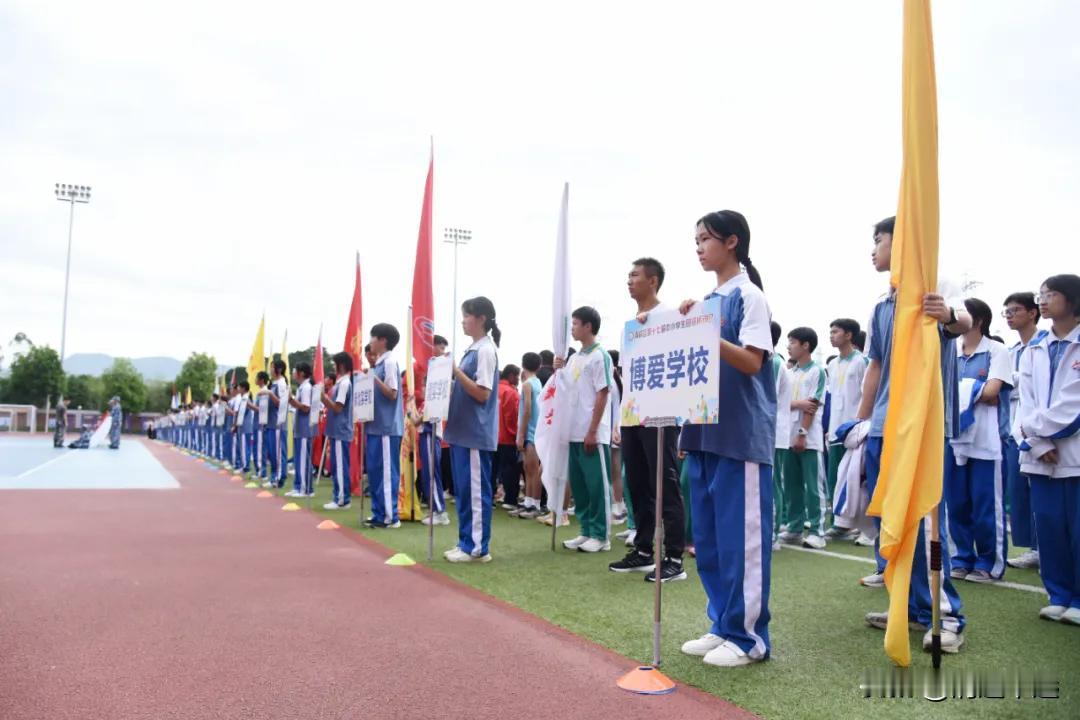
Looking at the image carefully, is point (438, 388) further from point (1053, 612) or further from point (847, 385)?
point (1053, 612)

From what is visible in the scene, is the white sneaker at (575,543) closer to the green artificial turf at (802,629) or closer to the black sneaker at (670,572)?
the green artificial turf at (802,629)

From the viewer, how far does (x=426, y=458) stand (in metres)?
9.97

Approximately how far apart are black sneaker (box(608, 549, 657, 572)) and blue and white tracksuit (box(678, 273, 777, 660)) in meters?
2.17

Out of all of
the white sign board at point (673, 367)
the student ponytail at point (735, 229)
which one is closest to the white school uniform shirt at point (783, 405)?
the student ponytail at point (735, 229)

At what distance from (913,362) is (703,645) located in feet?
5.23

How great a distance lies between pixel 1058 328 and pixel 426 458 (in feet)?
23.6

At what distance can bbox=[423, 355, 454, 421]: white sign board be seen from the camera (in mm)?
6277

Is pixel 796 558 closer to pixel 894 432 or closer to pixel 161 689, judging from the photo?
pixel 894 432

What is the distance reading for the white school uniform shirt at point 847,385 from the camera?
7.15 m

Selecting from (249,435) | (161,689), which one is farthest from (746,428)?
(249,435)

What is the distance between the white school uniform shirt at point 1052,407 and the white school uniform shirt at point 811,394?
2639 mm

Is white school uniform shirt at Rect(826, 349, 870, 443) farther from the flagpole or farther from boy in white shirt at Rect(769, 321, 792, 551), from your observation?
the flagpole

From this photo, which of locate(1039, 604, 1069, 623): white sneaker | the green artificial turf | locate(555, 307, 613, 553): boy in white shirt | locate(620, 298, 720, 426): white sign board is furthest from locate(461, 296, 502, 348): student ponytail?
locate(1039, 604, 1069, 623): white sneaker

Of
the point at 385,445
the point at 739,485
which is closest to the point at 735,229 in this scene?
the point at 739,485
